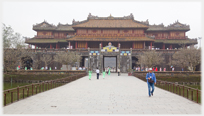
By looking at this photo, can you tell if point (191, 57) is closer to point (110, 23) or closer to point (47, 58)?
point (110, 23)

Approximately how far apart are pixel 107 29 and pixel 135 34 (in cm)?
729

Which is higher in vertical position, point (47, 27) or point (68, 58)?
point (47, 27)

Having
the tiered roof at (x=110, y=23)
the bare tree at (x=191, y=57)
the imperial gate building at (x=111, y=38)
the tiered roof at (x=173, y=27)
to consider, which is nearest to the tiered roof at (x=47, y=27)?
the imperial gate building at (x=111, y=38)

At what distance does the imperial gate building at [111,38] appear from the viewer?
4578 centimetres

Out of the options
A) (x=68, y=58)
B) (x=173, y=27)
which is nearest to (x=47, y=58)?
(x=68, y=58)

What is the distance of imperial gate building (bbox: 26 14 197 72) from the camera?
45.8 meters

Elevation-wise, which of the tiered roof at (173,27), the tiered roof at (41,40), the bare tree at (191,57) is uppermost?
the tiered roof at (173,27)

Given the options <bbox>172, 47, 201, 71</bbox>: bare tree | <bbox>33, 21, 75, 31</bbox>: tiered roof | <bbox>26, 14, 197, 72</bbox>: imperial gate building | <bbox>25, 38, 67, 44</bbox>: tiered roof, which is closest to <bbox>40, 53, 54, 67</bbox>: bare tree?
<bbox>26, 14, 197, 72</bbox>: imperial gate building

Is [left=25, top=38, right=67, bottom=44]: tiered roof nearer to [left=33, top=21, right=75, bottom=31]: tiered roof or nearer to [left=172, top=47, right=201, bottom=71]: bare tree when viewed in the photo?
[left=33, top=21, right=75, bottom=31]: tiered roof

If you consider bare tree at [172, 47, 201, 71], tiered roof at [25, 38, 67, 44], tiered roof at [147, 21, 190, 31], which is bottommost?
bare tree at [172, 47, 201, 71]

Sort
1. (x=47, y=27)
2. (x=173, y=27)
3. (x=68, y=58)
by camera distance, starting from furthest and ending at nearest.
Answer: (x=47, y=27) < (x=173, y=27) < (x=68, y=58)

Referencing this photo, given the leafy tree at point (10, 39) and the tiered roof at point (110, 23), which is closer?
the leafy tree at point (10, 39)

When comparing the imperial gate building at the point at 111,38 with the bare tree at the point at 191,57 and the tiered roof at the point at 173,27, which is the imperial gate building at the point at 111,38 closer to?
the tiered roof at the point at 173,27

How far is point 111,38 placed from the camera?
171 ft
